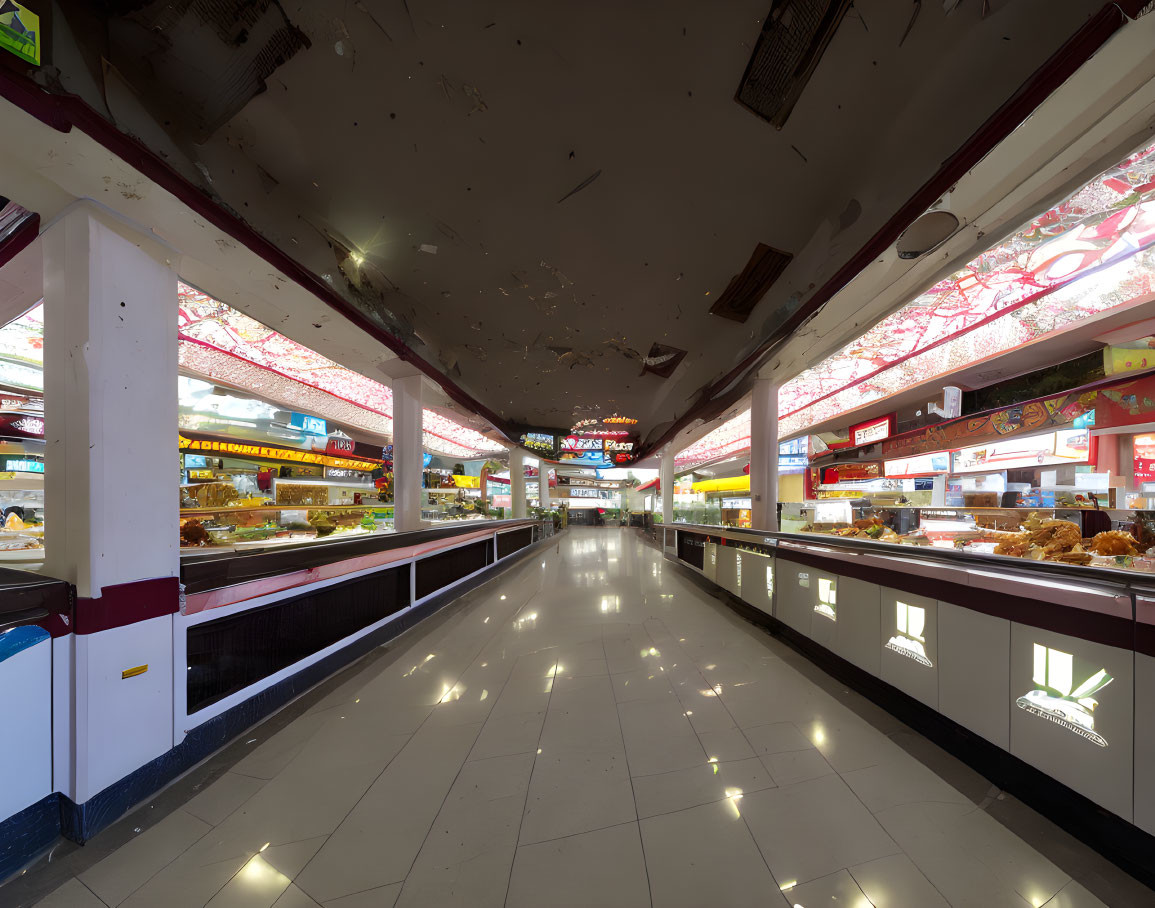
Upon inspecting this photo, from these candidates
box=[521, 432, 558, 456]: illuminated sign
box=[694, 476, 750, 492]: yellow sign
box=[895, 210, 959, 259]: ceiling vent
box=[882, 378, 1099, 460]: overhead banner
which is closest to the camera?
box=[895, 210, 959, 259]: ceiling vent

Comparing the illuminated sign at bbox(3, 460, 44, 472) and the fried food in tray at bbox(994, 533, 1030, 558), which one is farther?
the illuminated sign at bbox(3, 460, 44, 472)

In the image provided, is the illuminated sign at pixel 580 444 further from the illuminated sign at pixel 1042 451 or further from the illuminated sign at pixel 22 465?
the illuminated sign at pixel 22 465

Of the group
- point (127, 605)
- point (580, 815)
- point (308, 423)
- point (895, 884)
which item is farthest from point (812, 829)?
point (308, 423)

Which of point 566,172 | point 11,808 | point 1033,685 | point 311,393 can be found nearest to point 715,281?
point 566,172

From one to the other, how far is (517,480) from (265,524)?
24.2 feet

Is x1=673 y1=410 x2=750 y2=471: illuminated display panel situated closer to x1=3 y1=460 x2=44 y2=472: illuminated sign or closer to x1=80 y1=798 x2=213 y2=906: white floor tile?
x1=80 y1=798 x2=213 y2=906: white floor tile

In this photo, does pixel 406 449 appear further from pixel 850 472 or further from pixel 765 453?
pixel 850 472

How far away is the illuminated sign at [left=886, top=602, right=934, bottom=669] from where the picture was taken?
2271 millimetres

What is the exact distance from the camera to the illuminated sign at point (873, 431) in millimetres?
7395

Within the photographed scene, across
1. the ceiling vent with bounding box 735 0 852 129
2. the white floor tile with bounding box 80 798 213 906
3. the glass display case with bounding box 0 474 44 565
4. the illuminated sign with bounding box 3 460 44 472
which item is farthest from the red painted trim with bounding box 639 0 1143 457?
the illuminated sign with bounding box 3 460 44 472

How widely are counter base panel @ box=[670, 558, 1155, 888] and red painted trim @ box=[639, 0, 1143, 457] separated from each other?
2.44m

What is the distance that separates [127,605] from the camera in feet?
5.82

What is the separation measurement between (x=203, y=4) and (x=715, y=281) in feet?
10.9

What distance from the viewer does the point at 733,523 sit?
6.24m
